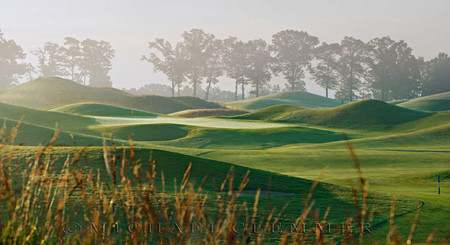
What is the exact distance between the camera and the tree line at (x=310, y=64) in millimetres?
102812

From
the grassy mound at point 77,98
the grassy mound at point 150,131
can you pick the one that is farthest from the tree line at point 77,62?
the grassy mound at point 150,131

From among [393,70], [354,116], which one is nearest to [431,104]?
[354,116]

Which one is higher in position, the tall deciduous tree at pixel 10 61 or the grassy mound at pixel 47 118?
the tall deciduous tree at pixel 10 61

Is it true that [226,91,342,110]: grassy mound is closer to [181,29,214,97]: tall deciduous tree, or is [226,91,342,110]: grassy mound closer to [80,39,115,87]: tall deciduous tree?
[181,29,214,97]: tall deciduous tree

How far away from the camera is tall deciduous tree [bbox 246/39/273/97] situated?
107125 mm

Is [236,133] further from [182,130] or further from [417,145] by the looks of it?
[417,145]

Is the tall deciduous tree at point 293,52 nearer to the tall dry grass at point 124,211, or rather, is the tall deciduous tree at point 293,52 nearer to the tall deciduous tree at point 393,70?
the tall deciduous tree at point 393,70

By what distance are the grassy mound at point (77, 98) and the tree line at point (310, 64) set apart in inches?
1026

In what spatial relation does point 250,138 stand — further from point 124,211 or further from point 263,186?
point 124,211

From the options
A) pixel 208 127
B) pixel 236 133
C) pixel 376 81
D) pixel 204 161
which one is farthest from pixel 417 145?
pixel 376 81

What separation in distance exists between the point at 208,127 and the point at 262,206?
2817 centimetres

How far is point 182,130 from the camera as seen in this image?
36.2 meters

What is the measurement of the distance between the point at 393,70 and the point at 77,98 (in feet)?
218

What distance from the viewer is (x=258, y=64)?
108 metres
